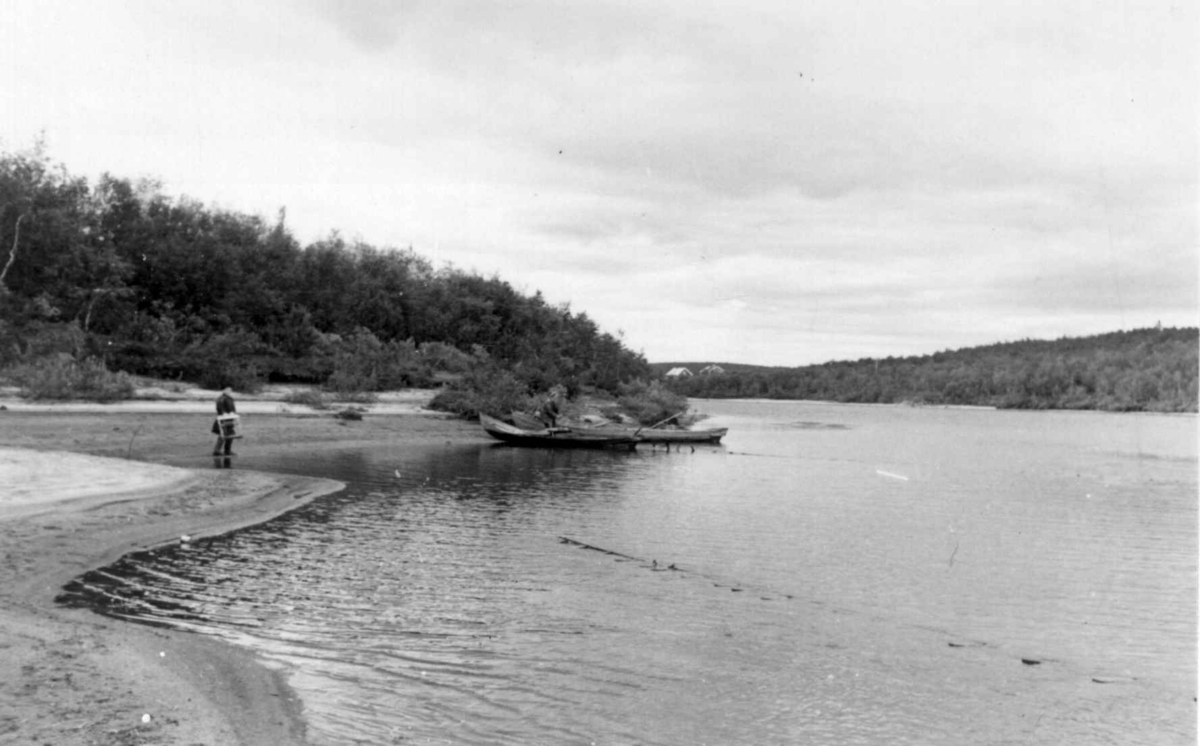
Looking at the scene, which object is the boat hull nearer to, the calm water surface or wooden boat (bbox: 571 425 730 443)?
wooden boat (bbox: 571 425 730 443)

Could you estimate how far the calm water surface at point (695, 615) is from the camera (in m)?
8.71

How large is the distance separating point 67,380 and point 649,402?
39146 millimetres

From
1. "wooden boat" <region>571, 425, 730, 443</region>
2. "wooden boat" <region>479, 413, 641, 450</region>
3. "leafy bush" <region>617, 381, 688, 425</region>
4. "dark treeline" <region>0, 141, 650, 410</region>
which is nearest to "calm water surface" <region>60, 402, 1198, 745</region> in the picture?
"wooden boat" <region>479, 413, 641, 450</region>

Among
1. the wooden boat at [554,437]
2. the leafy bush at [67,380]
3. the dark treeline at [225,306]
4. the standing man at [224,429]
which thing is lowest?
the wooden boat at [554,437]

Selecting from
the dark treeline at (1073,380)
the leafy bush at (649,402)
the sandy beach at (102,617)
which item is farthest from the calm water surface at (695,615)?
the dark treeline at (1073,380)

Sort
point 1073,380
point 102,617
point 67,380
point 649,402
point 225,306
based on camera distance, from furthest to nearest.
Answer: point 1073,380 → point 649,402 → point 225,306 → point 67,380 → point 102,617

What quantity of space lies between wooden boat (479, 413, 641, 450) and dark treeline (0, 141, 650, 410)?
8.27 meters

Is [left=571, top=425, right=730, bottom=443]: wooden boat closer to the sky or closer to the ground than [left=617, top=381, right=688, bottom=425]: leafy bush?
closer to the ground

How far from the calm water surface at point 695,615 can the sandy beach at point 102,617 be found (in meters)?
0.59

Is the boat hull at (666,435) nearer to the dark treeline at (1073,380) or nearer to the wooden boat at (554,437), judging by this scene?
the wooden boat at (554,437)

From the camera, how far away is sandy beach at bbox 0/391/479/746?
6.97 m

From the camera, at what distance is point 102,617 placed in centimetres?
1011

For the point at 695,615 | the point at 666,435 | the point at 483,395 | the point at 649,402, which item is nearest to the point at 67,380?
the point at 483,395

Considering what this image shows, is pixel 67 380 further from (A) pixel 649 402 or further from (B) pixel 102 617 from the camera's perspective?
(A) pixel 649 402
